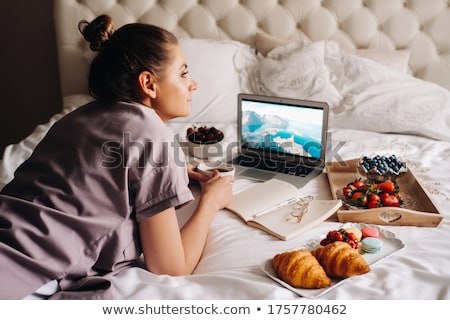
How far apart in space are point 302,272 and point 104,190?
462mm

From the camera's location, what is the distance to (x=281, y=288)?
955 millimetres

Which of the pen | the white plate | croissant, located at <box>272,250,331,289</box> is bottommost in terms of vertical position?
the pen

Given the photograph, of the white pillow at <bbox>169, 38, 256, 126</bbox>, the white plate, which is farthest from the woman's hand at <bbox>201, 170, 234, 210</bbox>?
the white pillow at <bbox>169, 38, 256, 126</bbox>

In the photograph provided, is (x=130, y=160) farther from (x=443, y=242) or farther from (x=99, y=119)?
(x=443, y=242)

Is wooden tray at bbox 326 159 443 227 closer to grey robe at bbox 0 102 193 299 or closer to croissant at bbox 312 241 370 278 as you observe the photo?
croissant at bbox 312 241 370 278

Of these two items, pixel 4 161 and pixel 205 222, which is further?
pixel 4 161

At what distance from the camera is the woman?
0.96m

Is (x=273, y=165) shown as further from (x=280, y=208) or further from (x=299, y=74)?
(x=299, y=74)

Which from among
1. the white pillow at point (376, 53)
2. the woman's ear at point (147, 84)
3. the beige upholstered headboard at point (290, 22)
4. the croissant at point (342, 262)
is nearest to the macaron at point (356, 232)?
the croissant at point (342, 262)

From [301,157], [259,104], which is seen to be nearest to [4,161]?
[259,104]

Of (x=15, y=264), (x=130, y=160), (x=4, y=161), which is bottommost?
(x=4, y=161)

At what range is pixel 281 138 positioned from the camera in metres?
1.63

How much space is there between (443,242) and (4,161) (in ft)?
4.75

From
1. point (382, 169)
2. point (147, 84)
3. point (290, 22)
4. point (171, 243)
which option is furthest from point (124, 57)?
point (290, 22)
